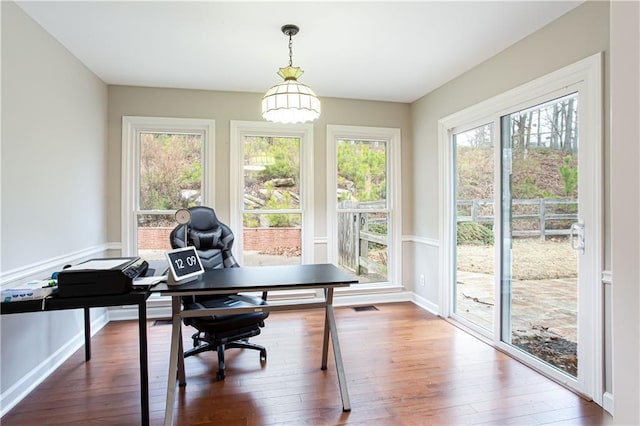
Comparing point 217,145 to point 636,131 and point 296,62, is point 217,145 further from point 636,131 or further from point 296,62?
point 636,131

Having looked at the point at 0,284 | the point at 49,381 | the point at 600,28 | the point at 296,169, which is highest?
the point at 600,28

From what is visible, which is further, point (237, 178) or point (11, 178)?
Answer: point (237, 178)

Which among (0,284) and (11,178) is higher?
(11,178)

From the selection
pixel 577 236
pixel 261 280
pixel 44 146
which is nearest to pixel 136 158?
pixel 44 146

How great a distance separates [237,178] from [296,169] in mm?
712

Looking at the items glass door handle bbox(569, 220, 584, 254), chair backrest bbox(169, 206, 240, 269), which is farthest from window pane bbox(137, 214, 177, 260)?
glass door handle bbox(569, 220, 584, 254)

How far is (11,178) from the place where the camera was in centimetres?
221

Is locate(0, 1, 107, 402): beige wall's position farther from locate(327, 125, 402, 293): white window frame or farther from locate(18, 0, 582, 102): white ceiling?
locate(327, 125, 402, 293): white window frame

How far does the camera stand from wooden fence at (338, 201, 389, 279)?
173 inches

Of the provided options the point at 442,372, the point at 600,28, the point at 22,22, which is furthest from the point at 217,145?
the point at 600,28

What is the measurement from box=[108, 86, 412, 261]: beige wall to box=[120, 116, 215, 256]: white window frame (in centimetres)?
6

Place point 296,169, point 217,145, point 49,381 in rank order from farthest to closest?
point 296,169 < point 217,145 < point 49,381

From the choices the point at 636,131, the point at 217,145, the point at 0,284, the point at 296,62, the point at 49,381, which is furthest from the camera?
the point at 217,145

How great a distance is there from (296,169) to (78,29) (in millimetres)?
2393
